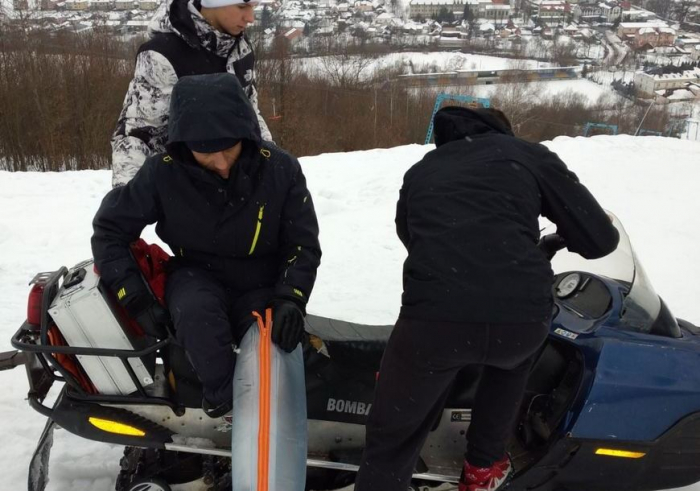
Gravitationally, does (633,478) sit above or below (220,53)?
below

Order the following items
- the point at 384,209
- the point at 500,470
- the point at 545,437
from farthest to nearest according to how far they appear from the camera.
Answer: the point at 384,209, the point at 545,437, the point at 500,470

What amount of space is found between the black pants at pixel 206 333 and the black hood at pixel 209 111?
21.4 inches

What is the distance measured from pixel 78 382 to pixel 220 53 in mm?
1480

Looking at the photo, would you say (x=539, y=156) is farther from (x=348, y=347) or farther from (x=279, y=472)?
(x=279, y=472)

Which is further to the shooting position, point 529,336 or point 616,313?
point 616,313

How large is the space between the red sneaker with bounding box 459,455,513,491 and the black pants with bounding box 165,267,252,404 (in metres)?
0.93

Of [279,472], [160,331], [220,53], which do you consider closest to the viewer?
[279,472]

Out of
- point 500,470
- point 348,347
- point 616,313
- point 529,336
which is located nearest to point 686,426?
point 616,313

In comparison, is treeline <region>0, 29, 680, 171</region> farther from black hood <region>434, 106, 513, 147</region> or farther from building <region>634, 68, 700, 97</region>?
black hood <region>434, 106, 513, 147</region>

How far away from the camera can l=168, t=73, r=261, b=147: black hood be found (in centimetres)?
190

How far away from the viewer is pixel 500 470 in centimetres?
210

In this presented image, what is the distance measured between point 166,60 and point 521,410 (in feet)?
6.97

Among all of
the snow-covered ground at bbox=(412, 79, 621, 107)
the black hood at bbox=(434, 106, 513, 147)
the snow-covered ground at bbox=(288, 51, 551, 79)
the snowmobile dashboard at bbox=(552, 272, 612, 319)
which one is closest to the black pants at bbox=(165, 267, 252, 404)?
the black hood at bbox=(434, 106, 513, 147)

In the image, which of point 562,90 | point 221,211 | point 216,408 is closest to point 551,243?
point 221,211
